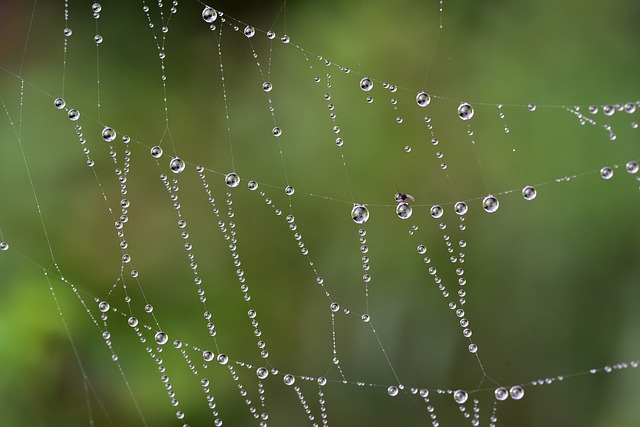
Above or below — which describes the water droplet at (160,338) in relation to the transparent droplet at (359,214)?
below

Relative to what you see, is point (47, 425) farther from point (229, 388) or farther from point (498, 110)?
point (498, 110)

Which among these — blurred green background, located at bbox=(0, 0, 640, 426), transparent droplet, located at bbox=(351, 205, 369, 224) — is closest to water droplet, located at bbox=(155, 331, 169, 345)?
blurred green background, located at bbox=(0, 0, 640, 426)

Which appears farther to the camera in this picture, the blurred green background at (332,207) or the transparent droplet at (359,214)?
the blurred green background at (332,207)

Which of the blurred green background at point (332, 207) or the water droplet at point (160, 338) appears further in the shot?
the blurred green background at point (332, 207)

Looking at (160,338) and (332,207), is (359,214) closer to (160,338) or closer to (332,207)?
(332,207)

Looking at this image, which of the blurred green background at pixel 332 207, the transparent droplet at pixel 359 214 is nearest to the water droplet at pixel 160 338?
the blurred green background at pixel 332 207

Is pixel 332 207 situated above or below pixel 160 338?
above

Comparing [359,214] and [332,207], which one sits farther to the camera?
[332,207]

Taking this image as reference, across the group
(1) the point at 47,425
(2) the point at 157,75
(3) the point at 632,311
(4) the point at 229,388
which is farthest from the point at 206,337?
(3) the point at 632,311

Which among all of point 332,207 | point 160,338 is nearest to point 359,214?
point 332,207

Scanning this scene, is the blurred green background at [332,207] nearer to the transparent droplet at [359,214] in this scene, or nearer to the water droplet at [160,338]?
the water droplet at [160,338]
